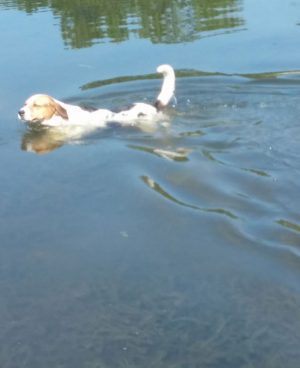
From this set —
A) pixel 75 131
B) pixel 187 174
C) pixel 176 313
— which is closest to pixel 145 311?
pixel 176 313

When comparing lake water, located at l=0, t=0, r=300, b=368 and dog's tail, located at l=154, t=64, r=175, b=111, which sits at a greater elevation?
dog's tail, located at l=154, t=64, r=175, b=111

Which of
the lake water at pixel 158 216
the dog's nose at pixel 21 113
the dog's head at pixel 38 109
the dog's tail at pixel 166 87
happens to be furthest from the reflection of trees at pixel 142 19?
the dog's nose at pixel 21 113

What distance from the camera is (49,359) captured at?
422 centimetres

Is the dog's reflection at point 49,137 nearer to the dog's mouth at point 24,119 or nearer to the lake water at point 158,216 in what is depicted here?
the lake water at point 158,216

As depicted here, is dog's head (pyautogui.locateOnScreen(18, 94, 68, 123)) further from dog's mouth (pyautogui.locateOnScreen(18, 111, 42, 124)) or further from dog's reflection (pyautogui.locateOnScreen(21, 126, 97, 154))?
dog's reflection (pyautogui.locateOnScreen(21, 126, 97, 154))

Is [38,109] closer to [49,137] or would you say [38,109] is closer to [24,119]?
[24,119]

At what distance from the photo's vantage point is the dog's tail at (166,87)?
8266mm

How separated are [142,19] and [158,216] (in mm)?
8464

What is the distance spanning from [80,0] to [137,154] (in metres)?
9.73

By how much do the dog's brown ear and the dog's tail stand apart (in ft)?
3.50

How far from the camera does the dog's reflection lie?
809cm

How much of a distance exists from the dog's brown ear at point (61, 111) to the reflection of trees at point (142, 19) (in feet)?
13.6

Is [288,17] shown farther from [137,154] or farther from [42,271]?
[42,271]

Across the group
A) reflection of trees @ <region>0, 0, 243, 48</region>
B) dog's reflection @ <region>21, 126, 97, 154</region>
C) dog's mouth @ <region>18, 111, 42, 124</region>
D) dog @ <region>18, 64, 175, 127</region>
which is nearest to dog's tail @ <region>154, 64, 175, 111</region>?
dog @ <region>18, 64, 175, 127</region>
